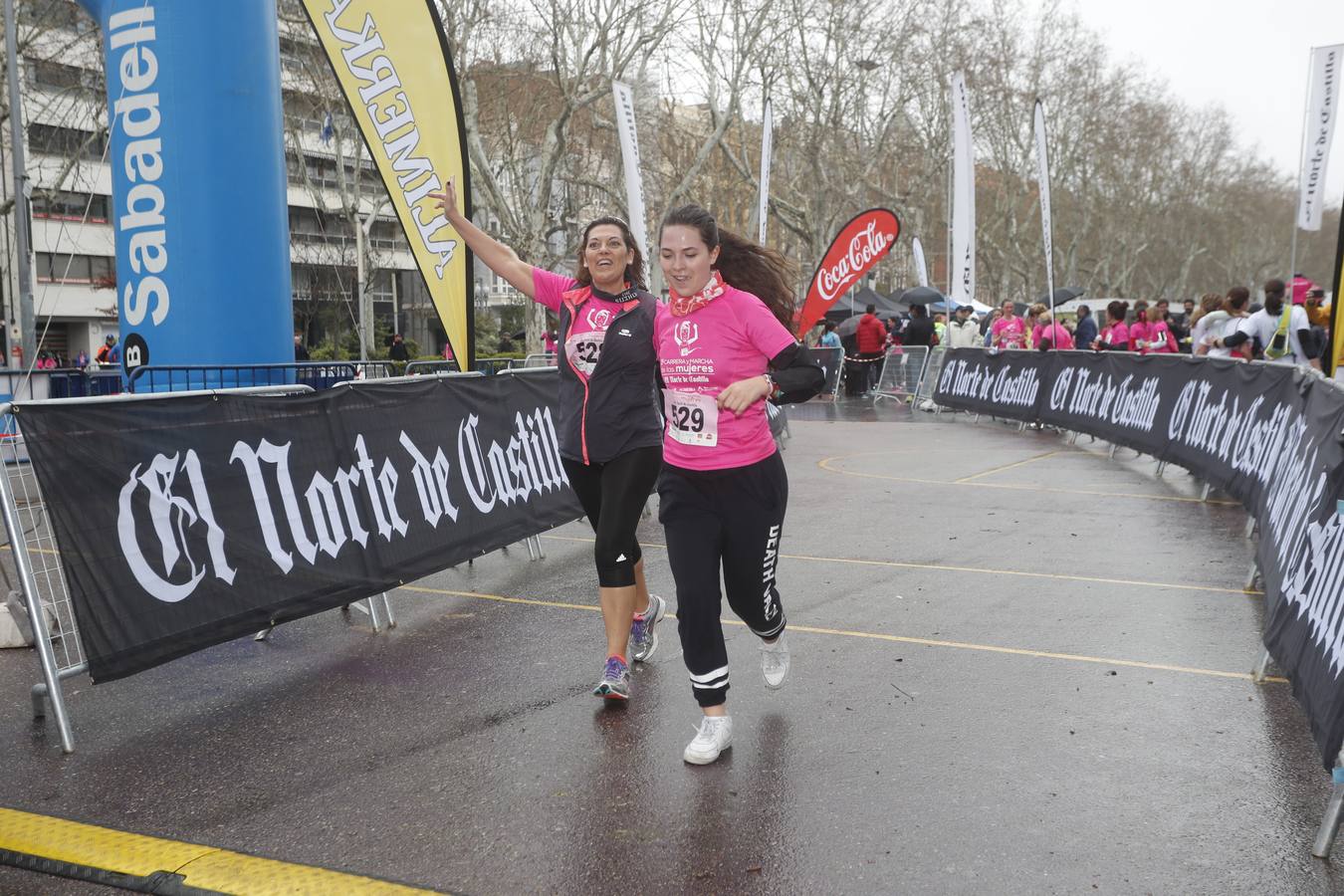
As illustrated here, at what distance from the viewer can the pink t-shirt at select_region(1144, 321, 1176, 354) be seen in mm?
18237

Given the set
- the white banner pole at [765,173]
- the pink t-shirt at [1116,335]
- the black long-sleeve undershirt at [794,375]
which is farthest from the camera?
the white banner pole at [765,173]

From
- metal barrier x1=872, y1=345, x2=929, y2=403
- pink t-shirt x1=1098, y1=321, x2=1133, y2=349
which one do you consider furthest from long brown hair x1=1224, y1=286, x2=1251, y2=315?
metal barrier x1=872, y1=345, x2=929, y2=403

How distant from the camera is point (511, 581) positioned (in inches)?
294

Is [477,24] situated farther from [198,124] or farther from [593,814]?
[593,814]

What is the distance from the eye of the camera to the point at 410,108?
25.2 feet

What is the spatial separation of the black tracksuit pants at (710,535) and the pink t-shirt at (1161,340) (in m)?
15.4

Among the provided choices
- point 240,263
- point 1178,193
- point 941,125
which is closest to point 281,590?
point 240,263

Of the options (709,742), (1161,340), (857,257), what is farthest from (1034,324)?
(709,742)

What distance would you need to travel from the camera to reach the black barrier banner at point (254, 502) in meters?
4.52

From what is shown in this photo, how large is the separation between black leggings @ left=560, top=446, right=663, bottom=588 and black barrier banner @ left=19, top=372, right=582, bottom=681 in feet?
5.24

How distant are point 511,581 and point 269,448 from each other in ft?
7.74

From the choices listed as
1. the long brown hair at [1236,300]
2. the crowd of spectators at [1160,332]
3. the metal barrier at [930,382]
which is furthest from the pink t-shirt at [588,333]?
the metal barrier at [930,382]

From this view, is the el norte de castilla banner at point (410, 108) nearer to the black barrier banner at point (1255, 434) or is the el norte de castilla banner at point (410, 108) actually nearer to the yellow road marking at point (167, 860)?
the yellow road marking at point (167, 860)

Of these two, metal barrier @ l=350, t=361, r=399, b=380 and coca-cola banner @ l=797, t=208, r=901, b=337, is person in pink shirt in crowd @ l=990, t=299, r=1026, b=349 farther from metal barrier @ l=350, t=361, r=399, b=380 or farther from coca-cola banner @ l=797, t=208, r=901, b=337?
metal barrier @ l=350, t=361, r=399, b=380
